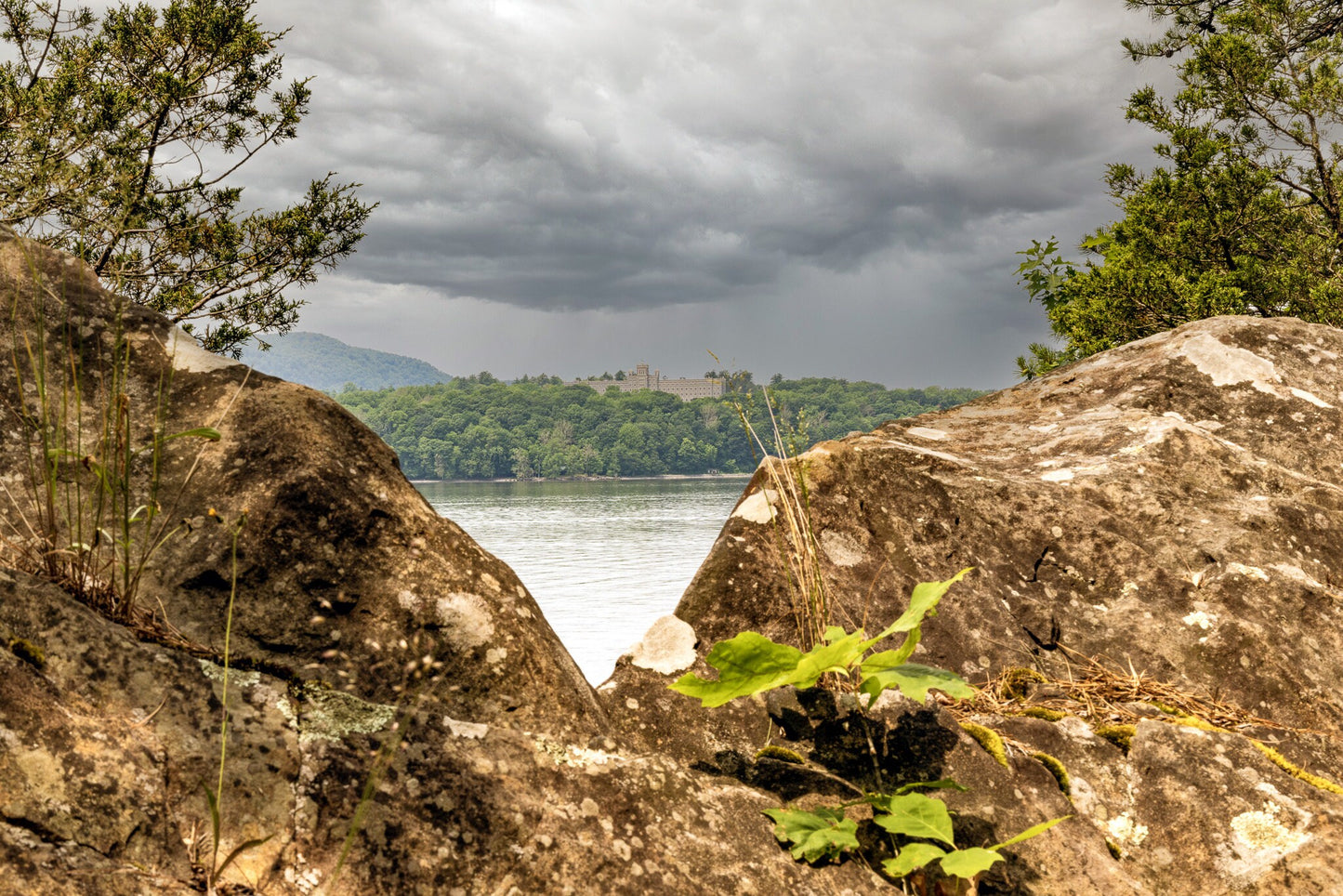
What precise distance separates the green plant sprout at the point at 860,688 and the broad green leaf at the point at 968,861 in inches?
2.8

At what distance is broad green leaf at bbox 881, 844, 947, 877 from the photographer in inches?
84.2

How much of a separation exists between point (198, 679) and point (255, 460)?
2.62ft

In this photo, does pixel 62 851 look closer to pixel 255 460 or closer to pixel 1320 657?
pixel 255 460

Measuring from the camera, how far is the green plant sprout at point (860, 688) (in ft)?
7.41

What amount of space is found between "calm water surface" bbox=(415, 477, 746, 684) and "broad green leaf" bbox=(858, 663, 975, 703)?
1247 millimetres

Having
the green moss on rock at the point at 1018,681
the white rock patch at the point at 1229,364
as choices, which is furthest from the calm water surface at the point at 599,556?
the white rock patch at the point at 1229,364

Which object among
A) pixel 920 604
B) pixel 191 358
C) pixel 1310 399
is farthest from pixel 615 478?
pixel 920 604

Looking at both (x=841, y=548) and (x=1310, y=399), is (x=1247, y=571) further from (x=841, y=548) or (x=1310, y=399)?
(x=1310, y=399)

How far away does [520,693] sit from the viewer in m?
2.58

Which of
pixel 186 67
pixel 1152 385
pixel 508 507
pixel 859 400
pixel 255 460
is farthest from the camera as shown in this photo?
pixel 859 400

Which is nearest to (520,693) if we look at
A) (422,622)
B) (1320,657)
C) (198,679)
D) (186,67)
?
(422,622)

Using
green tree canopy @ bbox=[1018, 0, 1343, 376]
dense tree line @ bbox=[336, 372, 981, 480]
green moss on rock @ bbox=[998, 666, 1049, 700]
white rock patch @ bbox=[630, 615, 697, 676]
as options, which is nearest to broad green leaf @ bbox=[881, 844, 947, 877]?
white rock patch @ bbox=[630, 615, 697, 676]

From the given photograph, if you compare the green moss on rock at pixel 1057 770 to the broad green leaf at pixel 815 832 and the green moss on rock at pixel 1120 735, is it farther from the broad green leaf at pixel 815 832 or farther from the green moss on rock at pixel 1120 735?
the broad green leaf at pixel 815 832

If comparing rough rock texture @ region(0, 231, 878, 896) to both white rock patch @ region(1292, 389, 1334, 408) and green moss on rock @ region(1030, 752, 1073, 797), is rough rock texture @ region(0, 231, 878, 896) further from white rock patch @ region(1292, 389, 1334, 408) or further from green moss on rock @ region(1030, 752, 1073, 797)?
white rock patch @ region(1292, 389, 1334, 408)
